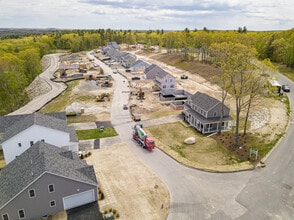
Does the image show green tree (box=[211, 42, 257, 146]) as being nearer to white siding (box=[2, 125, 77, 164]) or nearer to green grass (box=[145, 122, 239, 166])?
green grass (box=[145, 122, 239, 166])

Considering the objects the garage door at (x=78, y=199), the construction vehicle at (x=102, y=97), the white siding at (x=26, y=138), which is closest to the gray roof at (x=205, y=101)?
the construction vehicle at (x=102, y=97)

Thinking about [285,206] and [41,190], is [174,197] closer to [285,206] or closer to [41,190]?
[285,206]

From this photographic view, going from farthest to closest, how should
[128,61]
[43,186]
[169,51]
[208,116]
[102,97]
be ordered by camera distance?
1. [169,51]
2. [128,61]
3. [102,97]
4. [208,116]
5. [43,186]

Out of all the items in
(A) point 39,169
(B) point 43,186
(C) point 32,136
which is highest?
(A) point 39,169

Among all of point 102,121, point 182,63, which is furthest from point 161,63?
point 102,121

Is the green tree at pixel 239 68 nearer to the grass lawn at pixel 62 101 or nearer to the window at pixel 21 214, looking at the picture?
the window at pixel 21 214

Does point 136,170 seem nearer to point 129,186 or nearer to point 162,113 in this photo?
point 129,186

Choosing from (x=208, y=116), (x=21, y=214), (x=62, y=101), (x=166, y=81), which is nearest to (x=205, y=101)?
(x=208, y=116)
